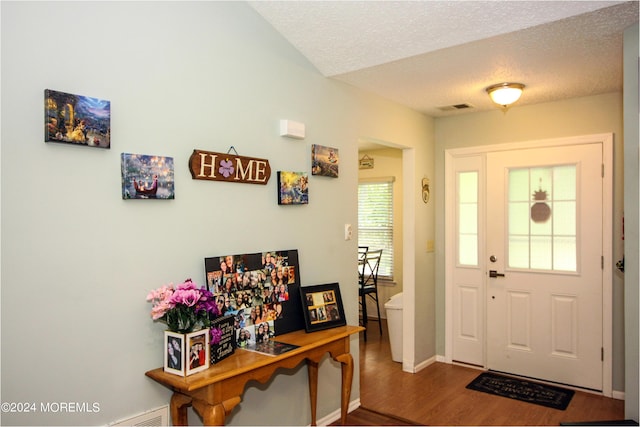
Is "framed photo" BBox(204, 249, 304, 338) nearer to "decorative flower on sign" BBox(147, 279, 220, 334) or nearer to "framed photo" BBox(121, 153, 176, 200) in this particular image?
"decorative flower on sign" BBox(147, 279, 220, 334)

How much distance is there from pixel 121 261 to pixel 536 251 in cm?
340

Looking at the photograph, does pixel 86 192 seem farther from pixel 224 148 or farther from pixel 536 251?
pixel 536 251

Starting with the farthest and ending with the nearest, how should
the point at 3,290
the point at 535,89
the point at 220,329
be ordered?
the point at 535,89
the point at 220,329
the point at 3,290

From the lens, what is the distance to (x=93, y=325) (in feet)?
6.36

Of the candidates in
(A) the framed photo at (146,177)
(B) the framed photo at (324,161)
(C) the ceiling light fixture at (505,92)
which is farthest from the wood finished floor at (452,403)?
(C) the ceiling light fixture at (505,92)

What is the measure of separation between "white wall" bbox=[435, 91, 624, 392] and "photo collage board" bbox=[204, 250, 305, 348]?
7.23 ft

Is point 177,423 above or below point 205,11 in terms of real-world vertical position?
below

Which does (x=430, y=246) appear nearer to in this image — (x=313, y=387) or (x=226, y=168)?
(x=313, y=387)

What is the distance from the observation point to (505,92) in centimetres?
343

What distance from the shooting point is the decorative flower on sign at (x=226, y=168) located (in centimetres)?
246

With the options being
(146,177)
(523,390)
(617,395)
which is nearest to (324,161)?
(146,177)

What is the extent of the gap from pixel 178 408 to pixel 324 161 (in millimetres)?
1729

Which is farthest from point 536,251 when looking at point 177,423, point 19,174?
point 19,174

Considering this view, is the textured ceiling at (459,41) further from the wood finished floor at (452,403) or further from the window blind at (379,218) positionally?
the window blind at (379,218)
